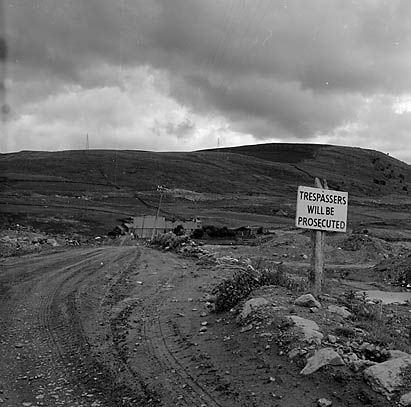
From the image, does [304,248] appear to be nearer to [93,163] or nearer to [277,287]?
Answer: [277,287]

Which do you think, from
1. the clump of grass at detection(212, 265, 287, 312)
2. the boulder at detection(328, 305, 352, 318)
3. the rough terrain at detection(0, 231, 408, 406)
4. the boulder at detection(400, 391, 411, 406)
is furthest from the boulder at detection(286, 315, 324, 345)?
the clump of grass at detection(212, 265, 287, 312)

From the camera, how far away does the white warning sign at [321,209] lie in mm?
8477

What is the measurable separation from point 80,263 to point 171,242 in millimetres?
8341

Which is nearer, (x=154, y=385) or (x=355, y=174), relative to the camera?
(x=154, y=385)

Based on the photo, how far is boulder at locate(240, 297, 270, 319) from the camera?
23.7 feet

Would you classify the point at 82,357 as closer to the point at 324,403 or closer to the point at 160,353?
the point at 160,353

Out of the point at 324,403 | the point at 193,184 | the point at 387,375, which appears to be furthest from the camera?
the point at 193,184

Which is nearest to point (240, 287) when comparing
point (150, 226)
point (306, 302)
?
point (306, 302)

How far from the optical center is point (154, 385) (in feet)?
17.9

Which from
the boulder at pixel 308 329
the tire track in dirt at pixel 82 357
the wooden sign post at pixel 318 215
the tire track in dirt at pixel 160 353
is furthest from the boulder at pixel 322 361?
the wooden sign post at pixel 318 215

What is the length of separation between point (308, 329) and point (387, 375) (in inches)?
55.8

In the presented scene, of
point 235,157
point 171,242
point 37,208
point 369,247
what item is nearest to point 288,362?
point 171,242

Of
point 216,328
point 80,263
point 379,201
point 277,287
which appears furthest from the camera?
point 379,201

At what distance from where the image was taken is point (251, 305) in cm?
740
